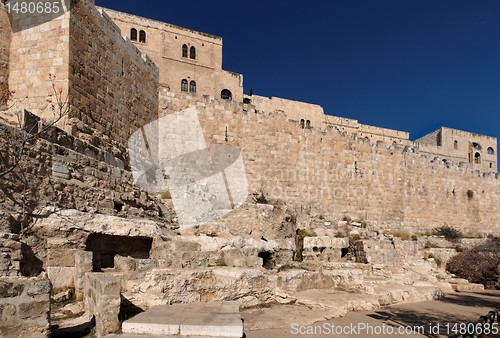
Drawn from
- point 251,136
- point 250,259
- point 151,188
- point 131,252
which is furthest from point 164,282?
point 251,136

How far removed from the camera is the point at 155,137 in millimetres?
13930

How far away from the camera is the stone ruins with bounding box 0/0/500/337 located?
531 cm

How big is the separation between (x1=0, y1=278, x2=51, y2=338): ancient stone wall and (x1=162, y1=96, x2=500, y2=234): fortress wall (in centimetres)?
1146

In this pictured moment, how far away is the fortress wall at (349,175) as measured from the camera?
53.0 ft

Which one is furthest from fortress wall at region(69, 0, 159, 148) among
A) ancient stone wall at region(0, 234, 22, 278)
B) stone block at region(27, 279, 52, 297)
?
stone block at region(27, 279, 52, 297)

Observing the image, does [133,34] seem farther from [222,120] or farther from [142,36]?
[222,120]

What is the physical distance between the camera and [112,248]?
686 cm

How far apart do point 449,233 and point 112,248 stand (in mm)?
18617

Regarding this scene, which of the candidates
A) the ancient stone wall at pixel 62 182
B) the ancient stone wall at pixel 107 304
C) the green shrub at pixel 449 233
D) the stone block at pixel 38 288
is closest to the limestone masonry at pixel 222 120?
the green shrub at pixel 449 233

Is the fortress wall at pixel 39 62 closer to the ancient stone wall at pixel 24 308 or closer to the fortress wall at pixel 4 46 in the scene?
the fortress wall at pixel 4 46

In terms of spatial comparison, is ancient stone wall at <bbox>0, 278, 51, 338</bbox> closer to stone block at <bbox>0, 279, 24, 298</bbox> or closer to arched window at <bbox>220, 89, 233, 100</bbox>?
stone block at <bbox>0, 279, 24, 298</bbox>

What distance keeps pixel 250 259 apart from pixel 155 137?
7.75m

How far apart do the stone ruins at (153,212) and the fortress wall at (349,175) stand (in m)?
0.07

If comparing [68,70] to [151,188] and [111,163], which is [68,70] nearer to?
[111,163]
